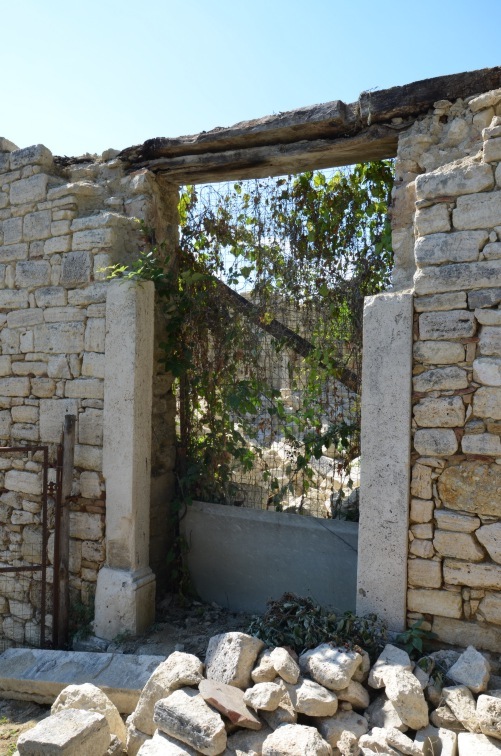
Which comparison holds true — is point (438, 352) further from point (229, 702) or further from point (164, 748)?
point (164, 748)

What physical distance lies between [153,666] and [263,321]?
252cm

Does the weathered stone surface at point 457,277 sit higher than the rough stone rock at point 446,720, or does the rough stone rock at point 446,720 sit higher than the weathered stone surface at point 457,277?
the weathered stone surface at point 457,277

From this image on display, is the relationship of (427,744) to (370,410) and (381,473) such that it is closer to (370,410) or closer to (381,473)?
(381,473)

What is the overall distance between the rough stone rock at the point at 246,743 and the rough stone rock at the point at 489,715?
3.11ft

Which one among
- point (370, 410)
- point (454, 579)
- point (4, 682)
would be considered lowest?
point (4, 682)

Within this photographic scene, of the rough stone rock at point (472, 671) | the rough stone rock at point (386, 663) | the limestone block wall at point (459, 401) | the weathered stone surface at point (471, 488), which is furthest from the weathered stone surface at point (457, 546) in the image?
the rough stone rock at point (386, 663)

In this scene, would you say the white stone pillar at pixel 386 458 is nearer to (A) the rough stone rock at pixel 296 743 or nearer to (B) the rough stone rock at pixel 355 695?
(B) the rough stone rock at pixel 355 695

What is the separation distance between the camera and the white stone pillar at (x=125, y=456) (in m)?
4.23

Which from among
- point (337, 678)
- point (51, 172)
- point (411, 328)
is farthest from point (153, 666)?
point (51, 172)

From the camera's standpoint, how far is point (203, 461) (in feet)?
16.0

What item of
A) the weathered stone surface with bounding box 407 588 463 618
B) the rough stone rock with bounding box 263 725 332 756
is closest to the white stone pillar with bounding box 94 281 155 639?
the rough stone rock with bounding box 263 725 332 756

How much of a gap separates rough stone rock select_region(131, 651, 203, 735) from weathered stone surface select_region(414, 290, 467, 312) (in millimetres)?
2262

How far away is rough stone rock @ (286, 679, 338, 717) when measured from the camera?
2.75 m

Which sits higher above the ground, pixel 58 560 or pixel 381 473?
pixel 381 473
